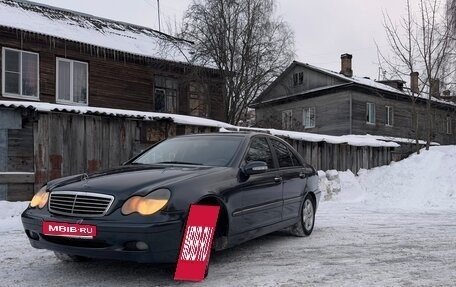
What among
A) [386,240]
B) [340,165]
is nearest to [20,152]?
[386,240]

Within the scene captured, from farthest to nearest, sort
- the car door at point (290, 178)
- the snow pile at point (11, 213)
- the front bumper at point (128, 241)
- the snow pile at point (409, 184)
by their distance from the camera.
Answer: the snow pile at point (409, 184), the snow pile at point (11, 213), the car door at point (290, 178), the front bumper at point (128, 241)

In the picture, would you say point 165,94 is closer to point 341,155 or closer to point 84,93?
point 84,93

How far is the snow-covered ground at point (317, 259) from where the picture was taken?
463 cm

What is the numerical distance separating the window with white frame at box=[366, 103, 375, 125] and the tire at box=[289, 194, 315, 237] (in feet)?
86.7

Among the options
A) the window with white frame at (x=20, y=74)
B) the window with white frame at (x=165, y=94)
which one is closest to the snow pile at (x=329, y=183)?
the window with white frame at (x=165, y=94)

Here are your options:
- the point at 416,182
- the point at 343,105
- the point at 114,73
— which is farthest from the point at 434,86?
the point at 114,73

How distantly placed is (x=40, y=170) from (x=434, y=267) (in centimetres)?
672

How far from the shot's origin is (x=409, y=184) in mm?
13586

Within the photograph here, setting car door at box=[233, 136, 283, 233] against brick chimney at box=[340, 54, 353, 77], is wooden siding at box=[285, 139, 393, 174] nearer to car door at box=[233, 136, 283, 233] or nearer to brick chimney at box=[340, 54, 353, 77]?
car door at box=[233, 136, 283, 233]

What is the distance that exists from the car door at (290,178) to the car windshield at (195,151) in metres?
0.96

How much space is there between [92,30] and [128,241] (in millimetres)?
17078

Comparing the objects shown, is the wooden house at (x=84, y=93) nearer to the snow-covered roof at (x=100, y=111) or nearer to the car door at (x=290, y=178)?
the snow-covered roof at (x=100, y=111)

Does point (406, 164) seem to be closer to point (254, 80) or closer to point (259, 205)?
point (254, 80)

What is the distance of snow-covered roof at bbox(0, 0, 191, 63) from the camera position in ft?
55.8
